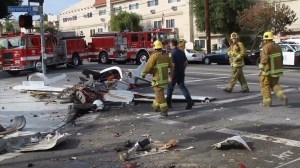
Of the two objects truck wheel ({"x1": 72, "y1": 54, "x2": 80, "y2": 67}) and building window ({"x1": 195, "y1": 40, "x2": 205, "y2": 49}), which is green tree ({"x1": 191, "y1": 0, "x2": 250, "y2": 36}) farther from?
truck wheel ({"x1": 72, "y1": 54, "x2": 80, "y2": 67})

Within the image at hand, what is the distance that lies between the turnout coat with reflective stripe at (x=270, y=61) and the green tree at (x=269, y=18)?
84.9 ft

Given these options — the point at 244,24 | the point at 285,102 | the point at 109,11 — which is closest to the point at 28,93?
the point at 285,102

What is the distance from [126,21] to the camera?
180ft

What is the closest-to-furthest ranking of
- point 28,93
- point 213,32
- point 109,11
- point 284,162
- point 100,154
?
1. point 284,162
2. point 100,154
3. point 28,93
4. point 213,32
5. point 109,11

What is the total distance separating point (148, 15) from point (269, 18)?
23.1 metres

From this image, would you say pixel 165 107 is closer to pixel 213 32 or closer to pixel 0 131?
pixel 0 131

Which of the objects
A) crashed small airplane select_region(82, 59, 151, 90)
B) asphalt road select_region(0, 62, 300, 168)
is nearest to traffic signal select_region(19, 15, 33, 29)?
crashed small airplane select_region(82, 59, 151, 90)

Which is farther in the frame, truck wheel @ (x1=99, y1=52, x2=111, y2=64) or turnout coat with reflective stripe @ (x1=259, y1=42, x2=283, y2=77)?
truck wheel @ (x1=99, y1=52, x2=111, y2=64)

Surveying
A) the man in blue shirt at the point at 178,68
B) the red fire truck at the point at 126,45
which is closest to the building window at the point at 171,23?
the red fire truck at the point at 126,45

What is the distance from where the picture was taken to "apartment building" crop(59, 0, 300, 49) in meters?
49.0

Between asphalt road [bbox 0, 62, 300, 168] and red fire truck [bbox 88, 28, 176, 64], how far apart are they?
19817mm

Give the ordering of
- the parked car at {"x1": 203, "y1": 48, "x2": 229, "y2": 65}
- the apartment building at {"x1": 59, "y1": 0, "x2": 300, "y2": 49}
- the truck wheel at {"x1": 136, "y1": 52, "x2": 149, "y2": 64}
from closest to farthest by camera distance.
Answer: the parked car at {"x1": 203, "y1": 48, "x2": 229, "y2": 65} → the truck wheel at {"x1": 136, "y1": 52, "x2": 149, "y2": 64} → the apartment building at {"x1": 59, "y1": 0, "x2": 300, "y2": 49}

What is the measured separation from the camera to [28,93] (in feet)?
50.8

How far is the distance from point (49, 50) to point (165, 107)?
18009 millimetres
